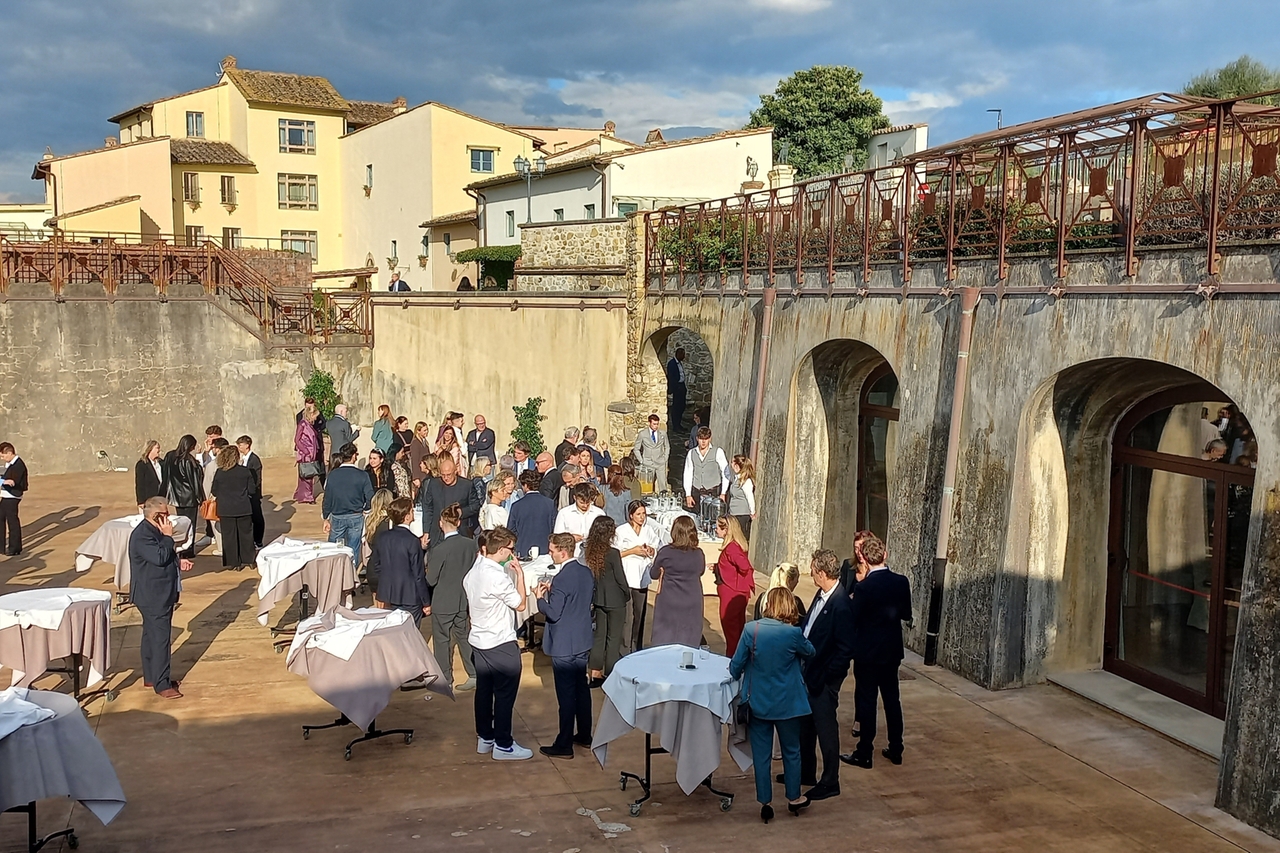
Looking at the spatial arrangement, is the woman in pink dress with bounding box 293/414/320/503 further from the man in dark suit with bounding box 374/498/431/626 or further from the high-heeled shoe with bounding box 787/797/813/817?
the high-heeled shoe with bounding box 787/797/813/817

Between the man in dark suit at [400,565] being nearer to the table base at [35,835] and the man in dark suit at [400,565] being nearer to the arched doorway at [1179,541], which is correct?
the table base at [35,835]

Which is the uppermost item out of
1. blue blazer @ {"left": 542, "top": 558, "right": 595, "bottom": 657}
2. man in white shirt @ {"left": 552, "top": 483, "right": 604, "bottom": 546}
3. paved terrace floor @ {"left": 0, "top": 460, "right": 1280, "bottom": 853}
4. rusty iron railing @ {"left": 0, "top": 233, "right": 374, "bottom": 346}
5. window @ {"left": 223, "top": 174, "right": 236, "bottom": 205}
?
window @ {"left": 223, "top": 174, "right": 236, "bottom": 205}

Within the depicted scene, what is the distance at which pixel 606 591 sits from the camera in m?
9.22

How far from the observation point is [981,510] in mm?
10461

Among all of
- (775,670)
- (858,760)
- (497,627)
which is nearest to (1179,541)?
(858,760)

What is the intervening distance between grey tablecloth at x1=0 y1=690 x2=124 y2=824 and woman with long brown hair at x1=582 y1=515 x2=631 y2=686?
3696 mm

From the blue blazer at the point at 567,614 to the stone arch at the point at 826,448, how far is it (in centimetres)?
674

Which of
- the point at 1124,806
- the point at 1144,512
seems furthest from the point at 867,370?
the point at 1124,806

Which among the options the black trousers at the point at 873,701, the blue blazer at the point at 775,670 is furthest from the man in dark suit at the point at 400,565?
the black trousers at the point at 873,701

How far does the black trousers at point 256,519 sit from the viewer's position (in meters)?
14.3

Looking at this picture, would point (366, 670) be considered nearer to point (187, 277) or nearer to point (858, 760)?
point (858, 760)

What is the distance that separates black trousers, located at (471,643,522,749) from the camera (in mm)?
8195

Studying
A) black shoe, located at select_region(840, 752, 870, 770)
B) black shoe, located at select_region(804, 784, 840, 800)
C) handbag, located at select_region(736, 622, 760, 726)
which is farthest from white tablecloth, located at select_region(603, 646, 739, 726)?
black shoe, located at select_region(840, 752, 870, 770)

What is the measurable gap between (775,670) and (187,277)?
22093 millimetres
